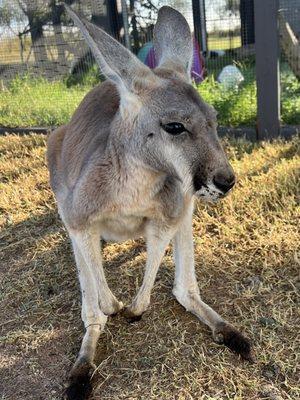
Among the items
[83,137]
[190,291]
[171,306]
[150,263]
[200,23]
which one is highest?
[200,23]

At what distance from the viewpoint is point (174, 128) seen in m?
1.86

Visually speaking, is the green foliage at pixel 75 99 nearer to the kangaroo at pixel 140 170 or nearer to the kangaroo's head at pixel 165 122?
the kangaroo at pixel 140 170

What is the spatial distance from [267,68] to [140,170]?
2949 millimetres

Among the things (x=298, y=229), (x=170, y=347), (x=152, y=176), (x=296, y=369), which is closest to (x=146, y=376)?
(x=170, y=347)

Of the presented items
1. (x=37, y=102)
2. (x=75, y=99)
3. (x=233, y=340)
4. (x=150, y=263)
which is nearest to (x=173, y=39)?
(x=150, y=263)

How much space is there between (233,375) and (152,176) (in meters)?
0.86

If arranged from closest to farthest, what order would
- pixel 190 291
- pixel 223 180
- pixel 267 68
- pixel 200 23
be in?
pixel 223 180 < pixel 190 291 < pixel 267 68 < pixel 200 23

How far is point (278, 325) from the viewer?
2316mm

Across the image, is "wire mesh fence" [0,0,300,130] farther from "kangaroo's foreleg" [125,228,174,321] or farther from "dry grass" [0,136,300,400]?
"kangaroo's foreleg" [125,228,174,321]

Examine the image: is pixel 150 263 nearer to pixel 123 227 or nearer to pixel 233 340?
pixel 123 227

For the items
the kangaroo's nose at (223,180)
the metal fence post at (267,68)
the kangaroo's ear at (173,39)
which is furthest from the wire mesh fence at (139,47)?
the kangaroo's nose at (223,180)

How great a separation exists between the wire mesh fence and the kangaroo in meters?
2.25

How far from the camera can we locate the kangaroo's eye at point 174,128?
1.85 m

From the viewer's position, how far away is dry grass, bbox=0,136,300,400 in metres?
2.09
